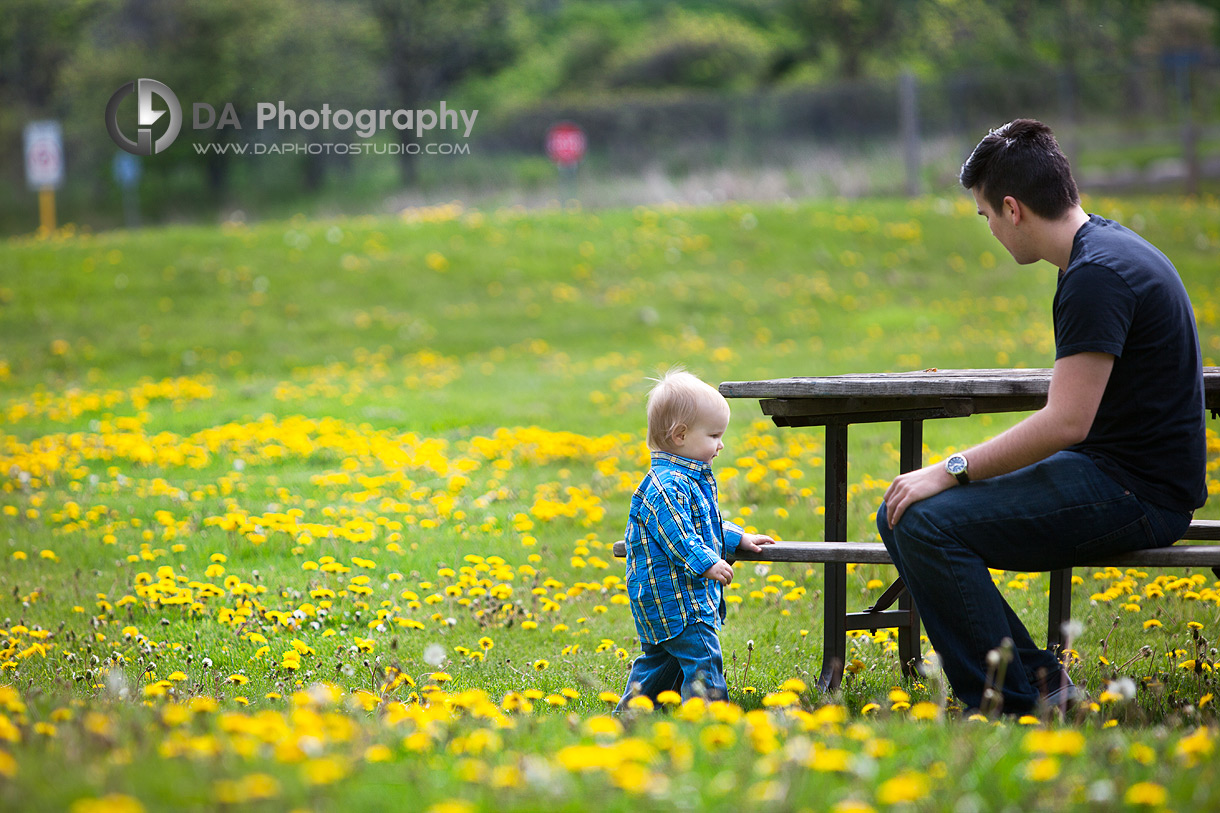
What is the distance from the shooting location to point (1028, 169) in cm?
307

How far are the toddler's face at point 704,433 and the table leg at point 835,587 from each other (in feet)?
1.60

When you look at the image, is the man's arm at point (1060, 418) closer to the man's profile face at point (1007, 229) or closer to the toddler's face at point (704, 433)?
the man's profile face at point (1007, 229)

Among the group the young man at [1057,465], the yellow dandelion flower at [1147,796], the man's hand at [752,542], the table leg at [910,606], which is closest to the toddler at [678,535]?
the man's hand at [752,542]

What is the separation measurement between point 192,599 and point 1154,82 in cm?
3047

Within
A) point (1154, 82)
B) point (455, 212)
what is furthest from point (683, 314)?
point (1154, 82)

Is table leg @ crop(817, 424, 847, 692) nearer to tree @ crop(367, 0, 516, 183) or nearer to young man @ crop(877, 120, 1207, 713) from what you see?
young man @ crop(877, 120, 1207, 713)

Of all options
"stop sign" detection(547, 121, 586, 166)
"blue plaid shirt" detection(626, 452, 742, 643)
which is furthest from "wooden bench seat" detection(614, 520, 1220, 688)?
"stop sign" detection(547, 121, 586, 166)

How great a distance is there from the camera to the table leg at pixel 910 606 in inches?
151

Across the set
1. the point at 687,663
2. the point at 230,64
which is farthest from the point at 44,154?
the point at 687,663

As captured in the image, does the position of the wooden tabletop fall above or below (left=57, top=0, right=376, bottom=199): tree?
below

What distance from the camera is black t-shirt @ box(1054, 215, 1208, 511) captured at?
2891 mm

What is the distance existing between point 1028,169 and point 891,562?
1.28 meters

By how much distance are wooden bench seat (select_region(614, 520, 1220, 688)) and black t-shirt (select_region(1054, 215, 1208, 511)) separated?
6.3 inches

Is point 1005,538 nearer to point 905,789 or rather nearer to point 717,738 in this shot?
point 717,738
